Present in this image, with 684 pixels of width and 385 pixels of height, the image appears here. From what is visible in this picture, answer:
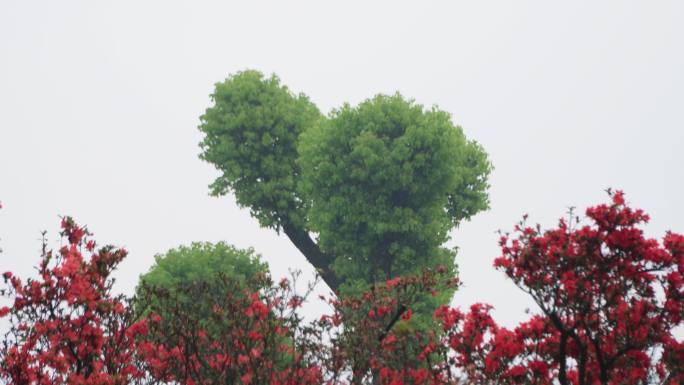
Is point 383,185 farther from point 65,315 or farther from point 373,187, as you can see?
point 65,315

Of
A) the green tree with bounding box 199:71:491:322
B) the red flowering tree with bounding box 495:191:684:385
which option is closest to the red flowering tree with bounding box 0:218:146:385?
the red flowering tree with bounding box 495:191:684:385

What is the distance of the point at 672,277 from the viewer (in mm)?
13133

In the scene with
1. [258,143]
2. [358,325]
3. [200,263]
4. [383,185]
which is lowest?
[358,325]

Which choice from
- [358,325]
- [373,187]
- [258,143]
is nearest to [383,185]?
[373,187]

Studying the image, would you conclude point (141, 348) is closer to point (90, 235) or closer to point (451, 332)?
point (90, 235)

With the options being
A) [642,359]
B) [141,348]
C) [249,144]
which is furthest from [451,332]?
[249,144]

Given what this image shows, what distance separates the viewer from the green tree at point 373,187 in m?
32.8

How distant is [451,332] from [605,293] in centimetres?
289

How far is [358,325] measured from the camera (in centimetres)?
1362

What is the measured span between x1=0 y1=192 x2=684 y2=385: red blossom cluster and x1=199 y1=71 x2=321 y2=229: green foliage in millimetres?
23448

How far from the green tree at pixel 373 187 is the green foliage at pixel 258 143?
9cm

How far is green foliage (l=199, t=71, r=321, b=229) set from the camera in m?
37.9

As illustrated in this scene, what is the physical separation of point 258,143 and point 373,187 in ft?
24.4

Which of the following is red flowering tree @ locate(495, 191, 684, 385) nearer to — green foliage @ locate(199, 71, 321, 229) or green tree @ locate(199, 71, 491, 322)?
green tree @ locate(199, 71, 491, 322)
